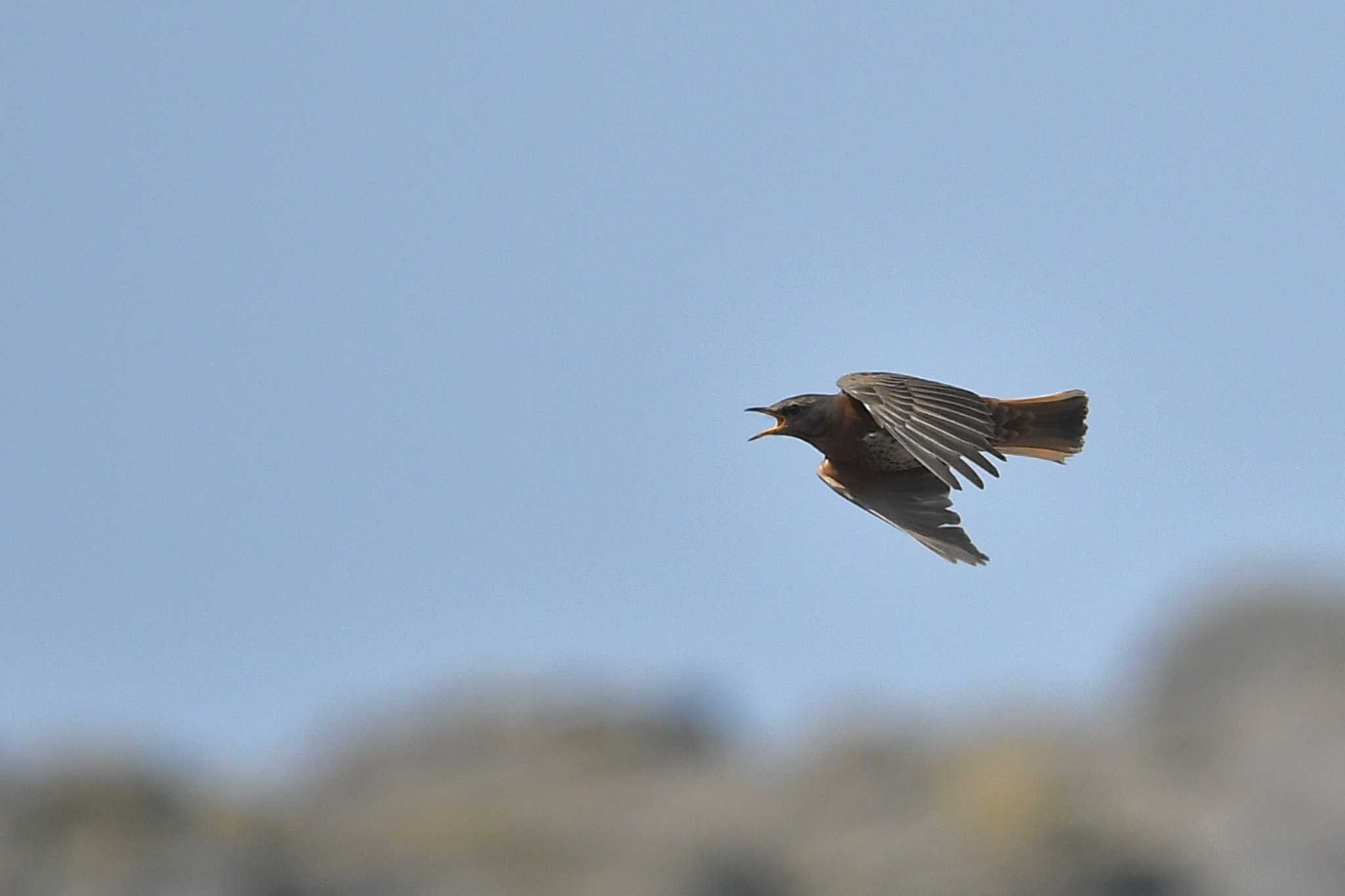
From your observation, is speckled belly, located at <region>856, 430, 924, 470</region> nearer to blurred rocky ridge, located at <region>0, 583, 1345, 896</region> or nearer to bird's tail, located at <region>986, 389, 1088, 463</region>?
bird's tail, located at <region>986, 389, 1088, 463</region>

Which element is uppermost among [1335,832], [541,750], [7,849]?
[541,750]

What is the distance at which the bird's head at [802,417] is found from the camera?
13.1 m

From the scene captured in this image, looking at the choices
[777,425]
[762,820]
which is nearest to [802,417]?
[777,425]

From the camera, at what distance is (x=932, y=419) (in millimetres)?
12266

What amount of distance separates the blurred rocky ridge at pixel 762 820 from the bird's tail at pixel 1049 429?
836 inches

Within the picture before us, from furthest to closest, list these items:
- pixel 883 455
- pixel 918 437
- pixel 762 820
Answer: pixel 762 820
pixel 883 455
pixel 918 437

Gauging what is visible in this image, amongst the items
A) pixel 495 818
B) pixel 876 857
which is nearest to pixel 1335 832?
pixel 876 857

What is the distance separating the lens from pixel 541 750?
55656 mm

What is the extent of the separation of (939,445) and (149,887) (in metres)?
24.0

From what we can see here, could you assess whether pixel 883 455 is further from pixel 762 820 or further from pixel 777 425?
pixel 762 820

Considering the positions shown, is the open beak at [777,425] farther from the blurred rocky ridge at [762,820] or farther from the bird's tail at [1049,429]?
the blurred rocky ridge at [762,820]

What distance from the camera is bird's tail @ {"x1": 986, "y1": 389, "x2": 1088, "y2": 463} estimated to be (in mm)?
13688

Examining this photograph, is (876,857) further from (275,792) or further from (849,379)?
(849,379)

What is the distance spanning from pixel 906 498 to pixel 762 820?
33.1 metres
